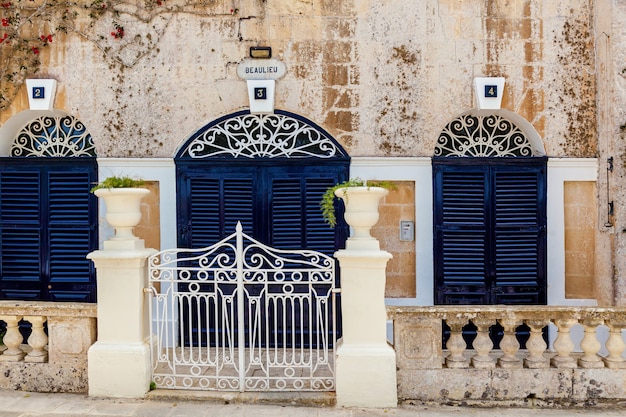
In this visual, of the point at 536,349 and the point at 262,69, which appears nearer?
the point at 536,349

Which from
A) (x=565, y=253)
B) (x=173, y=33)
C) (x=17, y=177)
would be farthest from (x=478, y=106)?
(x=17, y=177)

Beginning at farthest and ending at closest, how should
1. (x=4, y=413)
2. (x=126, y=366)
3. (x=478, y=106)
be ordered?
1. (x=478, y=106)
2. (x=126, y=366)
3. (x=4, y=413)

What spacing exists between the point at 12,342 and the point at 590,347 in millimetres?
5586

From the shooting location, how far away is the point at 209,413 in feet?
18.2

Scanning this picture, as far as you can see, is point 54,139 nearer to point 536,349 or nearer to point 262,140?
point 262,140

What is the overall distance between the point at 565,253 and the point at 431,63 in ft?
9.81

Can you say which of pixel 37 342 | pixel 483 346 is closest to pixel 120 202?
pixel 37 342

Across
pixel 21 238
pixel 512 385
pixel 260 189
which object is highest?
pixel 260 189

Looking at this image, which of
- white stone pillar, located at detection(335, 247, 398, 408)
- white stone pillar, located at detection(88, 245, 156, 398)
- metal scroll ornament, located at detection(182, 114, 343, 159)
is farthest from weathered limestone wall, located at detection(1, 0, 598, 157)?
white stone pillar, located at detection(335, 247, 398, 408)

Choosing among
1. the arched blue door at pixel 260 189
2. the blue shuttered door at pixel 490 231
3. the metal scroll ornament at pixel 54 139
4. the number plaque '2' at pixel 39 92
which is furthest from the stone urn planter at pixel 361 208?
the number plaque '2' at pixel 39 92

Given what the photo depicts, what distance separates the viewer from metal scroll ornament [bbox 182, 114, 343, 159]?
25.9 ft

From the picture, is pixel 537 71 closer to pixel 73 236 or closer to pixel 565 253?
pixel 565 253

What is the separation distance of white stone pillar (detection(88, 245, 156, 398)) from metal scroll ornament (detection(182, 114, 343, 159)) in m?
2.26

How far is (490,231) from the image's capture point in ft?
26.1
